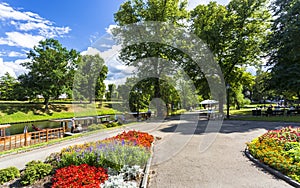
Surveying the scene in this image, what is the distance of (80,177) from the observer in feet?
14.3

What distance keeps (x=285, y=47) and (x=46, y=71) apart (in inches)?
1469

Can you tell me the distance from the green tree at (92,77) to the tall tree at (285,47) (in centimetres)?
1656

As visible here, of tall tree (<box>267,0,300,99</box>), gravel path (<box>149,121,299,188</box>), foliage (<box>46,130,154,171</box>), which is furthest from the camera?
tall tree (<box>267,0,300,99</box>)

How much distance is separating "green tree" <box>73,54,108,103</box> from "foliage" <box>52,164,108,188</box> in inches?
391

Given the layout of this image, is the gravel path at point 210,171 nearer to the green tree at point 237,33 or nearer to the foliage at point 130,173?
the foliage at point 130,173

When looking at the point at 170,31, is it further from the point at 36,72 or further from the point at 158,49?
the point at 36,72

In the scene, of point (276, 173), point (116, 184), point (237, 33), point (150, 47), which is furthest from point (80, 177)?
point (237, 33)

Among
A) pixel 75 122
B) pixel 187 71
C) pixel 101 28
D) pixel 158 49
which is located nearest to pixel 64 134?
pixel 75 122

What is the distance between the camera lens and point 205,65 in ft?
72.9

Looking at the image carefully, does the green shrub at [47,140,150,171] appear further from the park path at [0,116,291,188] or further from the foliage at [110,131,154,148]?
the foliage at [110,131,154,148]

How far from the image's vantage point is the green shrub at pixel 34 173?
4.89 meters

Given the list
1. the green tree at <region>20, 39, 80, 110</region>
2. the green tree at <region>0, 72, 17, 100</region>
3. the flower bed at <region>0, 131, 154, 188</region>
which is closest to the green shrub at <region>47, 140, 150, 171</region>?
the flower bed at <region>0, 131, 154, 188</region>

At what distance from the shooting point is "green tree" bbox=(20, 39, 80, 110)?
35.0m

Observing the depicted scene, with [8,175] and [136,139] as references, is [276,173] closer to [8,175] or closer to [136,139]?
[136,139]
